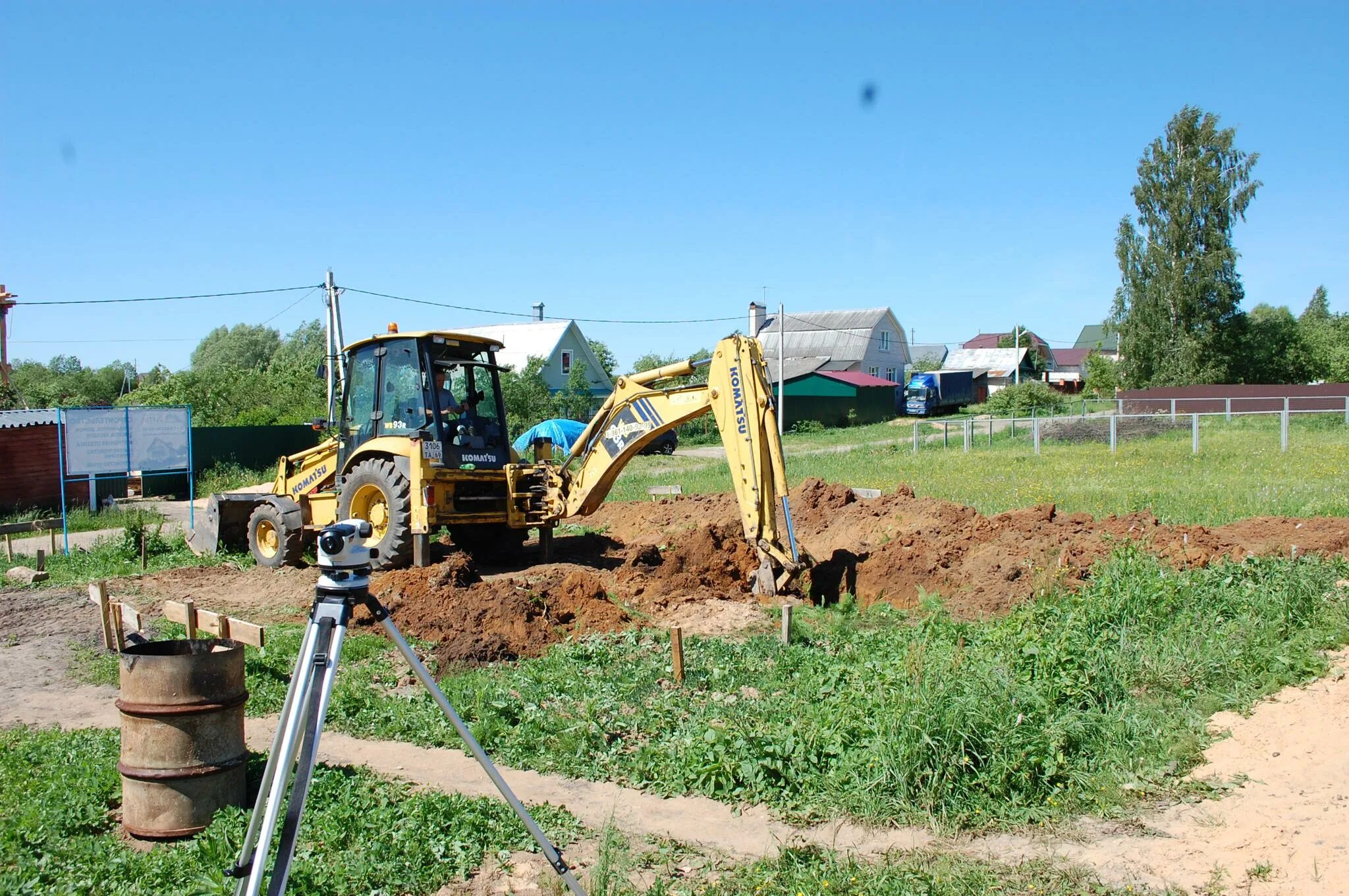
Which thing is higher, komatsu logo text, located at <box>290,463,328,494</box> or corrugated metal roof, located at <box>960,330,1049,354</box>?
corrugated metal roof, located at <box>960,330,1049,354</box>

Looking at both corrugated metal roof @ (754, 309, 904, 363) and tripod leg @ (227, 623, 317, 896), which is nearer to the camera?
tripod leg @ (227, 623, 317, 896)

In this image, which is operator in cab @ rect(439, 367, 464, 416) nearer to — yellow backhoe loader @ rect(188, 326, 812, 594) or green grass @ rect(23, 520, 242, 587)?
yellow backhoe loader @ rect(188, 326, 812, 594)

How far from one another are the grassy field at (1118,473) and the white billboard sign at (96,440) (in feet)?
34.4

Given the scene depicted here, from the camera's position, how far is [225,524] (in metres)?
15.1

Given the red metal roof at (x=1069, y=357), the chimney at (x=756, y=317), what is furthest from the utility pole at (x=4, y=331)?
the red metal roof at (x=1069, y=357)

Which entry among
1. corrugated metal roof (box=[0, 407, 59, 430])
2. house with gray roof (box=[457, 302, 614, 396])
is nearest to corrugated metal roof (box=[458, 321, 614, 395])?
house with gray roof (box=[457, 302, 614, 396])

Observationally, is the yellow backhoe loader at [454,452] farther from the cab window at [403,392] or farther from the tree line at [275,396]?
the tree line at [275,396]

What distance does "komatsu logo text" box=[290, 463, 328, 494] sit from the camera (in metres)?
13.8

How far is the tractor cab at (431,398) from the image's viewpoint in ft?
40.1

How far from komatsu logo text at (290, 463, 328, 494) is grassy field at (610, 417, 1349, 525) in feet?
32.6

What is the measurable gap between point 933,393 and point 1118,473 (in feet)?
128

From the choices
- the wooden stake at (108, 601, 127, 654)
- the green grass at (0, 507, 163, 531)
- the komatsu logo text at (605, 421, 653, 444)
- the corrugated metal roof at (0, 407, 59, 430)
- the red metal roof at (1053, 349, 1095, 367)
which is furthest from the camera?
the red metal roof at (1053, 349, 1095, 367)

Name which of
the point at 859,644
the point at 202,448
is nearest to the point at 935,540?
the point at 859,644

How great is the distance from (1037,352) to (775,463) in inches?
3161
